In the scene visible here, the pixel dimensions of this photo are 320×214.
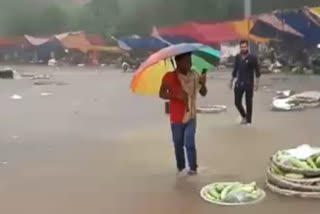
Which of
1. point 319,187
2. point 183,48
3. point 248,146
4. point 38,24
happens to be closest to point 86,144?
point 248,146

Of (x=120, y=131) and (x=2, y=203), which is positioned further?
(x=120, y=131)

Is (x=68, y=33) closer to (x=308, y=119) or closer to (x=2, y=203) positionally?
(x=308, y=119)

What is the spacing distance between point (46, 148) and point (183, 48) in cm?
371

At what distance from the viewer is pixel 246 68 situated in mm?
11906

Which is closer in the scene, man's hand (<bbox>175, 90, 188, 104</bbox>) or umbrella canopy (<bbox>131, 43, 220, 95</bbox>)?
umbrella canopy (<bbox>131, 43, 220, 95</bbox>)

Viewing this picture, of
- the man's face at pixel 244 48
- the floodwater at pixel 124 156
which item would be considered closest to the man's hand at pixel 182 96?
the floodwater at pixel 124 156

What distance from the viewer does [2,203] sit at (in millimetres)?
6871

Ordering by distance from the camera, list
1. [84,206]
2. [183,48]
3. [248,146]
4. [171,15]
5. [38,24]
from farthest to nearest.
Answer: [38,24] < [171,15] < [248,146] < [183,48] < [84,206]

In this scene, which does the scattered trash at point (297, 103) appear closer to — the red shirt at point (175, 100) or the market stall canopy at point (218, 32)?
the red shirt at point (175, 100)

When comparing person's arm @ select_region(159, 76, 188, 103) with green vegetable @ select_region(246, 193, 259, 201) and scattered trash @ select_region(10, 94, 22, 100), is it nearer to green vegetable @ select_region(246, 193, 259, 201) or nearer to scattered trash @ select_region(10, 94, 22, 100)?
green vegetable @ select_region(246, 193, 259, 201)

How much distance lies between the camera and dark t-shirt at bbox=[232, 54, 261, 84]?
38.9ft

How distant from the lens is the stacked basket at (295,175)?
6809 mm

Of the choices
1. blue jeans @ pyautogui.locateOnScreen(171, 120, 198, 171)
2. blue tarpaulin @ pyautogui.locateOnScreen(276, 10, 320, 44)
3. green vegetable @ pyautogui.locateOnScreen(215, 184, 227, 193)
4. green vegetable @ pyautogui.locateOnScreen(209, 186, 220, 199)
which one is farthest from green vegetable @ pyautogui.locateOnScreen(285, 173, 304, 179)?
blue tarpaulin @ pyautogui.locateOnScreen(276, 10, 320, 44)

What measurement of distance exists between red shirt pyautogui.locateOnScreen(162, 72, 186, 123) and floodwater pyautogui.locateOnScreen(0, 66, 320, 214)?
0.74 meters
